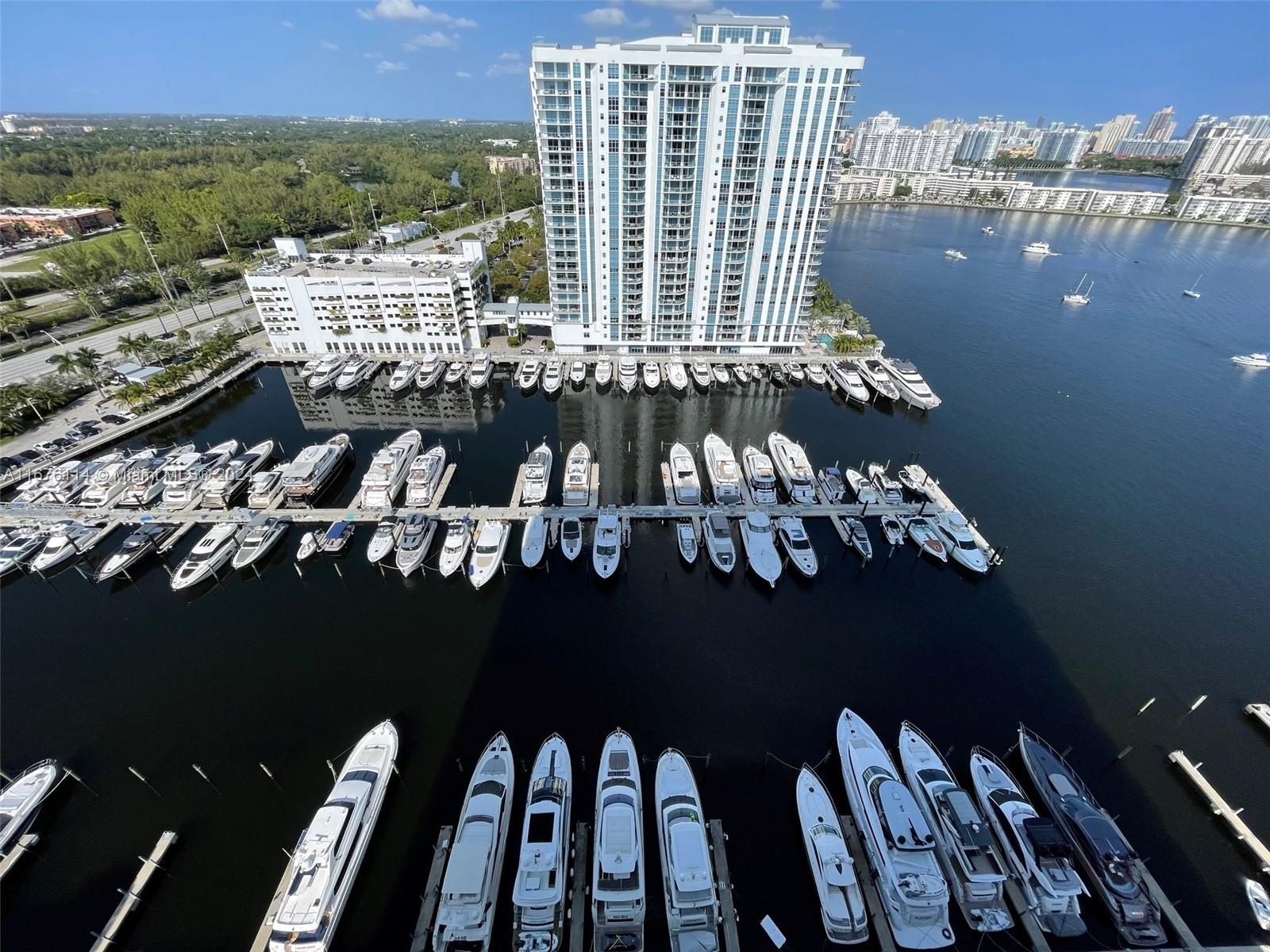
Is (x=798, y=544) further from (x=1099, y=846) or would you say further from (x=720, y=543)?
(x=1099, y=846)

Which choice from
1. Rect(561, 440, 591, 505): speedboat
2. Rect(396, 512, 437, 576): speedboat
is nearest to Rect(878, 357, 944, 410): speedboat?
Rect(561, 440, 591, 505): speedboat

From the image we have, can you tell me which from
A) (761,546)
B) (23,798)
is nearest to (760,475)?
(761,546)

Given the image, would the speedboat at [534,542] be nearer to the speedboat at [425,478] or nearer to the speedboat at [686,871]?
the speedboat at [425,478]

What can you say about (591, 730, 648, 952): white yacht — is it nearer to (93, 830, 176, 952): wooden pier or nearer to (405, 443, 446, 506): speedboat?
(93, 830, 176, 952): wooden pier

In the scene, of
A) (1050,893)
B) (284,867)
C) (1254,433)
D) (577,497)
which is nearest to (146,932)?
(284,867)

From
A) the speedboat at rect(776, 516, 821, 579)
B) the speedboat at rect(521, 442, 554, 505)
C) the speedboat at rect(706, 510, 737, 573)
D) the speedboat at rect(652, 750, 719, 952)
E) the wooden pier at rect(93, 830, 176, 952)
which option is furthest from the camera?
the speedboat at rect(521, 442, 554, 505)

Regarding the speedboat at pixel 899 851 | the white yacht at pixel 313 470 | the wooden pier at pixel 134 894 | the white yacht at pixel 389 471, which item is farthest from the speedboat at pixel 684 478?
the wooden pier at pixel 134 894
